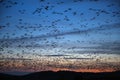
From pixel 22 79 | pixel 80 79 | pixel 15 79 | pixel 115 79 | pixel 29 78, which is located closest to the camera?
pixel 80 79

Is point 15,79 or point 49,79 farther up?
point 15,79

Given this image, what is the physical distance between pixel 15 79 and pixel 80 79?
218 ft

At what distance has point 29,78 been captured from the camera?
97.9m

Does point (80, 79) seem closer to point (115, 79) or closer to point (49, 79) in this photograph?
point (115, 79)

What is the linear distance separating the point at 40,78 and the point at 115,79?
2918 inches

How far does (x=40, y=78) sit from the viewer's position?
103750 mm

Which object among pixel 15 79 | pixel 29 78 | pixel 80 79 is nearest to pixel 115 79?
pixel 80 79

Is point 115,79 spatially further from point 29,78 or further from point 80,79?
point 29,78

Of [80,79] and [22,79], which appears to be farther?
[22,79]

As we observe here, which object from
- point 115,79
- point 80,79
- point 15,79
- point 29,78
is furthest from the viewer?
point 29,78

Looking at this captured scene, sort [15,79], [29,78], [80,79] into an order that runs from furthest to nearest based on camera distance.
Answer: [29,78] → [15,79] → [80,79]

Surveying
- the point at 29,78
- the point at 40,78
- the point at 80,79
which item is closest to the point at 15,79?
the point at 29,78

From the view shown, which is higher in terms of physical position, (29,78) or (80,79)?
(80,79)

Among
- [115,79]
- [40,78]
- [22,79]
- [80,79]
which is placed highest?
[80,79]
